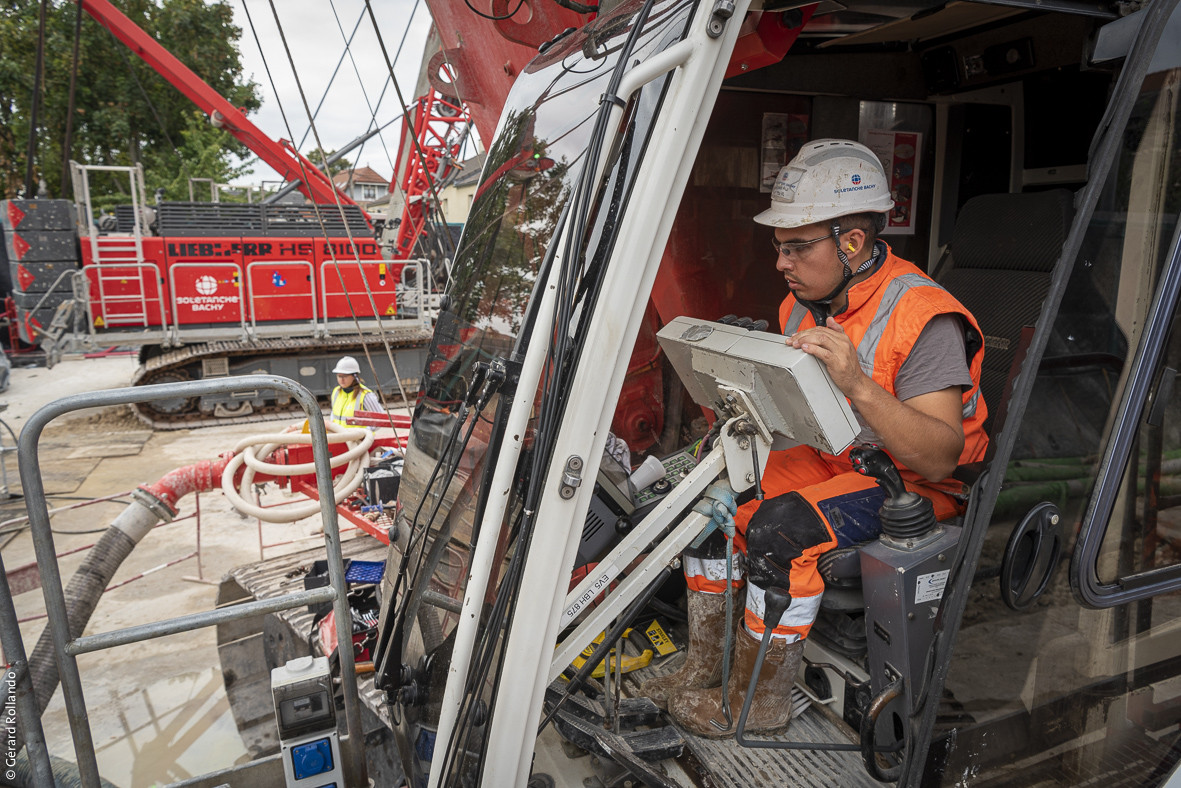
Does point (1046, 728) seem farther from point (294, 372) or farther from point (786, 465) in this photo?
point (294, 372)

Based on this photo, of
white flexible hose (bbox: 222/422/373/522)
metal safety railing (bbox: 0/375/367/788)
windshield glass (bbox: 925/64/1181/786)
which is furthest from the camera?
white flexible hose (bbox: 222/422/373/522)

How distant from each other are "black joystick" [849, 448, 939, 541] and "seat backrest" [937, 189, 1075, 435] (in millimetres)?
A: 788

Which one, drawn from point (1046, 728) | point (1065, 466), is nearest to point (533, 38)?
point (1065, 466)

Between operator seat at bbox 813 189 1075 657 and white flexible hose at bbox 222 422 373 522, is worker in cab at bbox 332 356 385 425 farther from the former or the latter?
operator seat at bbox 813 189 1075 657

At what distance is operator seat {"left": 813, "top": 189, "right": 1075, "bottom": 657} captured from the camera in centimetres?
263

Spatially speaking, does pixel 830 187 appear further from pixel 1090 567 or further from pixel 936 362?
pixel 1090 567

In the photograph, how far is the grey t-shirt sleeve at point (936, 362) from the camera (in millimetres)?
2012

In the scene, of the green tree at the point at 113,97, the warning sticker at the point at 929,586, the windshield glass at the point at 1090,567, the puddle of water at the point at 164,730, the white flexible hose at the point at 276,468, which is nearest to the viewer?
the windshield glass at the point at 1090,567

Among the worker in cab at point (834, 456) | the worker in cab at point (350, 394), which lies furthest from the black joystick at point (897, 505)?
the worker in cab at point (350, 394)

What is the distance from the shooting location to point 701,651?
8.02ft

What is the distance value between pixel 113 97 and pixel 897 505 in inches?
1008

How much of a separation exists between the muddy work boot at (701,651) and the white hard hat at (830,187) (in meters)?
1.20

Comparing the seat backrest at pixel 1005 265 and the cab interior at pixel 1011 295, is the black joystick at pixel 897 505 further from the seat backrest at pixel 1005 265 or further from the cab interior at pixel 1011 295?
the seat backrest at pixel 1005 265

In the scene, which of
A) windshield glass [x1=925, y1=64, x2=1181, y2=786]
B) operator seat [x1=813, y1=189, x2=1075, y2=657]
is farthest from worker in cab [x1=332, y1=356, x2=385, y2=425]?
windshield glass [x1=925, y1=64, x2=1181, y2=786]
